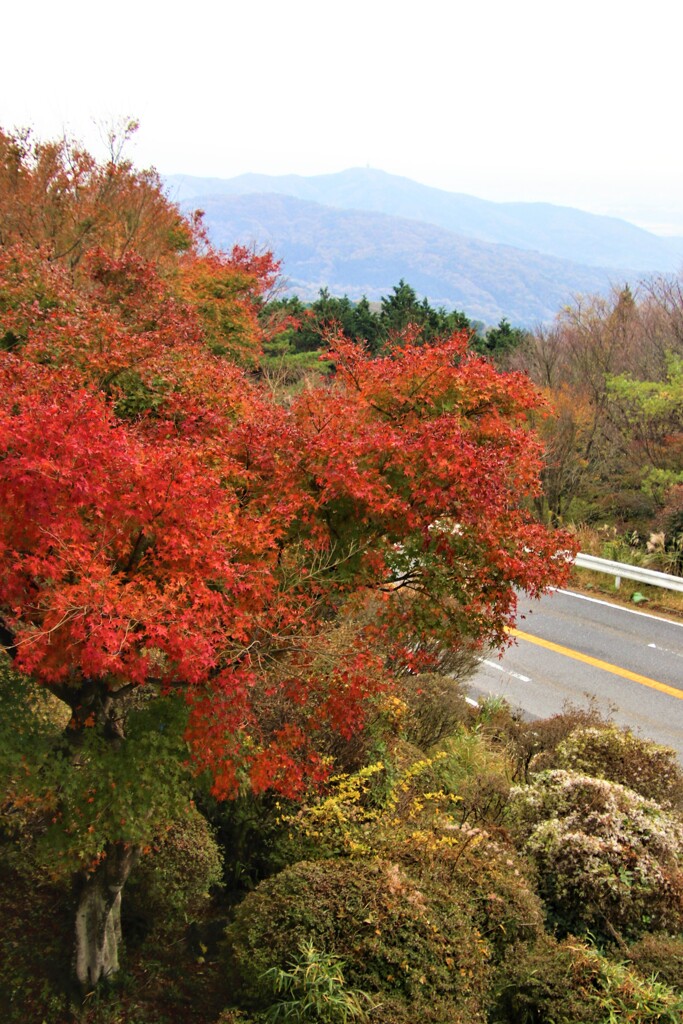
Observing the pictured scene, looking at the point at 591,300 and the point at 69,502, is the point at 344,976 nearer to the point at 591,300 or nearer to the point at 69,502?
the point at 69,502

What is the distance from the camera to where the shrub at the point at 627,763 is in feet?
30.0

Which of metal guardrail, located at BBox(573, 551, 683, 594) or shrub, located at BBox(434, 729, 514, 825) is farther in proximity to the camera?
metal guardrail, located at BBox(573, 551, 683, 594)

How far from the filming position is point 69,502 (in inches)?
219

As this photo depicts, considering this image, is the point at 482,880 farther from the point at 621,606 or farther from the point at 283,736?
the point at 621,606

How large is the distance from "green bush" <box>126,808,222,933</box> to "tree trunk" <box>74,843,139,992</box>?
1.32 feet

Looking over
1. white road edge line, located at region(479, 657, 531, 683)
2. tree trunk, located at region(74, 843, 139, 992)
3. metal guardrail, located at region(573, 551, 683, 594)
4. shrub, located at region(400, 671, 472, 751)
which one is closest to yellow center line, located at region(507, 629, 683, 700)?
white road edge line, located at region(479, 657, 531, 683)

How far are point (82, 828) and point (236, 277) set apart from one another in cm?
1553

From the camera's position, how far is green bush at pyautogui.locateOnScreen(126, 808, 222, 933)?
24.5ft

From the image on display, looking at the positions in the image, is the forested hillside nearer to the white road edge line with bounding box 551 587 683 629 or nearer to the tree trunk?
the tree trunk

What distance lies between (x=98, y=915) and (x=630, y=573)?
1408cm

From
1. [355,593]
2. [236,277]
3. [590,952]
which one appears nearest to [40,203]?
[236,277]

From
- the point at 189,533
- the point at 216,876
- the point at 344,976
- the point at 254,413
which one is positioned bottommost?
the point at 216,876

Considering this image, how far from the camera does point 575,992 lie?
5531mm

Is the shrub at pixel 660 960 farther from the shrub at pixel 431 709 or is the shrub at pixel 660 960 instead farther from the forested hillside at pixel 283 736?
the shrub at pixel 431 709
